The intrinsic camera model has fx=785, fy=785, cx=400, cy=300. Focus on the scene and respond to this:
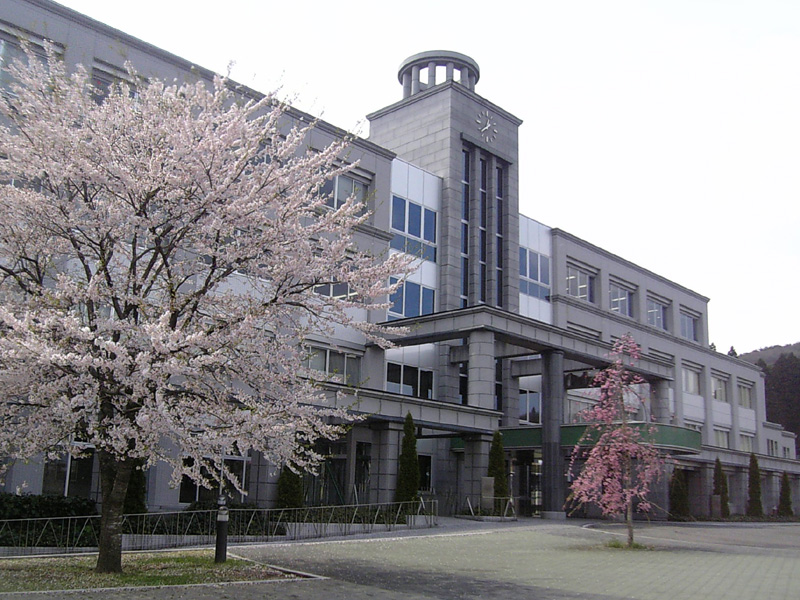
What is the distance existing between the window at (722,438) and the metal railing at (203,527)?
3765cm

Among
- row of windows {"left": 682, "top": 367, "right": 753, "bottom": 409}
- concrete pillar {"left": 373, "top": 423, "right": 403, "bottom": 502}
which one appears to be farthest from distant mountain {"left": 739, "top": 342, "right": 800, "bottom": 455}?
concrete pillar {"left": 373, "top": 423, "right": 403, "bottom": 502}

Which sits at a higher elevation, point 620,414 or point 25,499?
point 620,414

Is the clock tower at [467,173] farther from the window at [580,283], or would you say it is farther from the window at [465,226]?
the window at [580,283]

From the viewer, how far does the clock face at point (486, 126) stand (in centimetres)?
4400

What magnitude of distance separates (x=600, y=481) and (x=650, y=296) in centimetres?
3759

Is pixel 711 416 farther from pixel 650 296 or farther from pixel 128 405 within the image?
pixel 128 405

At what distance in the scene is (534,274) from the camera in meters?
46.0

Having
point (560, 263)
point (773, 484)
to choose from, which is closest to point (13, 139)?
point (560, 263)

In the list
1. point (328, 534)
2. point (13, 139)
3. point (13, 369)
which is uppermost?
point (13, 139)

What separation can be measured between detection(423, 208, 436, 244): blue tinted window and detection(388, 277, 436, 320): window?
2.70 metres

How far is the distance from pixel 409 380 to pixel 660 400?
14.3 metres

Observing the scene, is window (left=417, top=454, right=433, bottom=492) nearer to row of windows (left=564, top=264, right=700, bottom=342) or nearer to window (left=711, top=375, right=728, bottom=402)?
row of windows (left=564, top=264, right=700, bottom=342)

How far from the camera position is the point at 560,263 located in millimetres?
47656

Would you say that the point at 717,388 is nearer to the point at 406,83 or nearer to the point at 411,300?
the point at 411,300
